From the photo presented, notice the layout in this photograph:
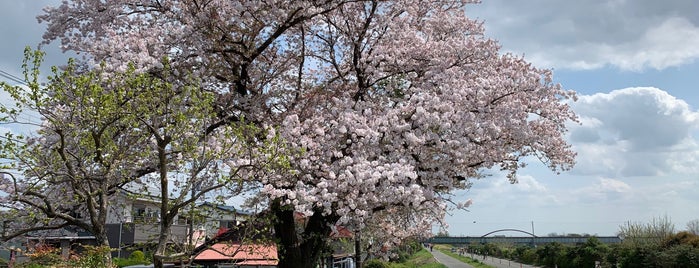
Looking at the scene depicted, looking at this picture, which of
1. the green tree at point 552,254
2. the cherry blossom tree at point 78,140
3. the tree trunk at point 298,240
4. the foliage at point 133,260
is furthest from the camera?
the green tree at point 552,254

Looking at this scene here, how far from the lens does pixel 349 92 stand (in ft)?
46.4

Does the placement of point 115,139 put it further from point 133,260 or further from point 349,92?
point 133,260

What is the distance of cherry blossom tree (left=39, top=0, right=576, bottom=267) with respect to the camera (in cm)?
1144

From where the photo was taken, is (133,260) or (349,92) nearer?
(349,92)

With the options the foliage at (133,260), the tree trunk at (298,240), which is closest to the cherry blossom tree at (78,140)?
the tree trunk at (298,240)

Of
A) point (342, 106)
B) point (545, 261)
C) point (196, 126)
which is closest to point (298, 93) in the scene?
point (342, 106)

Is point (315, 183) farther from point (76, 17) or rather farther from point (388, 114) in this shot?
point (76, 17)

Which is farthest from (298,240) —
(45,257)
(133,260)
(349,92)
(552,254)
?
(552,254)

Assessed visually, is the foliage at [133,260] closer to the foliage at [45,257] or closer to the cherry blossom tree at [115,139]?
the foliage at [45,257]

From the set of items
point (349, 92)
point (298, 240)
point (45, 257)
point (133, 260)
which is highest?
point (349, 92)

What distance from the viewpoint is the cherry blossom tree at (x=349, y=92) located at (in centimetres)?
1144

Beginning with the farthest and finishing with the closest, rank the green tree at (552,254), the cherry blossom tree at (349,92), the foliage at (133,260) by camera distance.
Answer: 1. the green tree at (552,254)
2. the foliage at (133,260)
3. the cherry blossom tree at (349,92)

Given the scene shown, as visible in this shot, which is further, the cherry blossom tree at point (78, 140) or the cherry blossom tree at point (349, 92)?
the cherry blossom tree at point (349, 92)

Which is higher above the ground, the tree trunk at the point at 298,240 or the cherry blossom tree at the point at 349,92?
the cherry blossom tree at the point at 349,92
